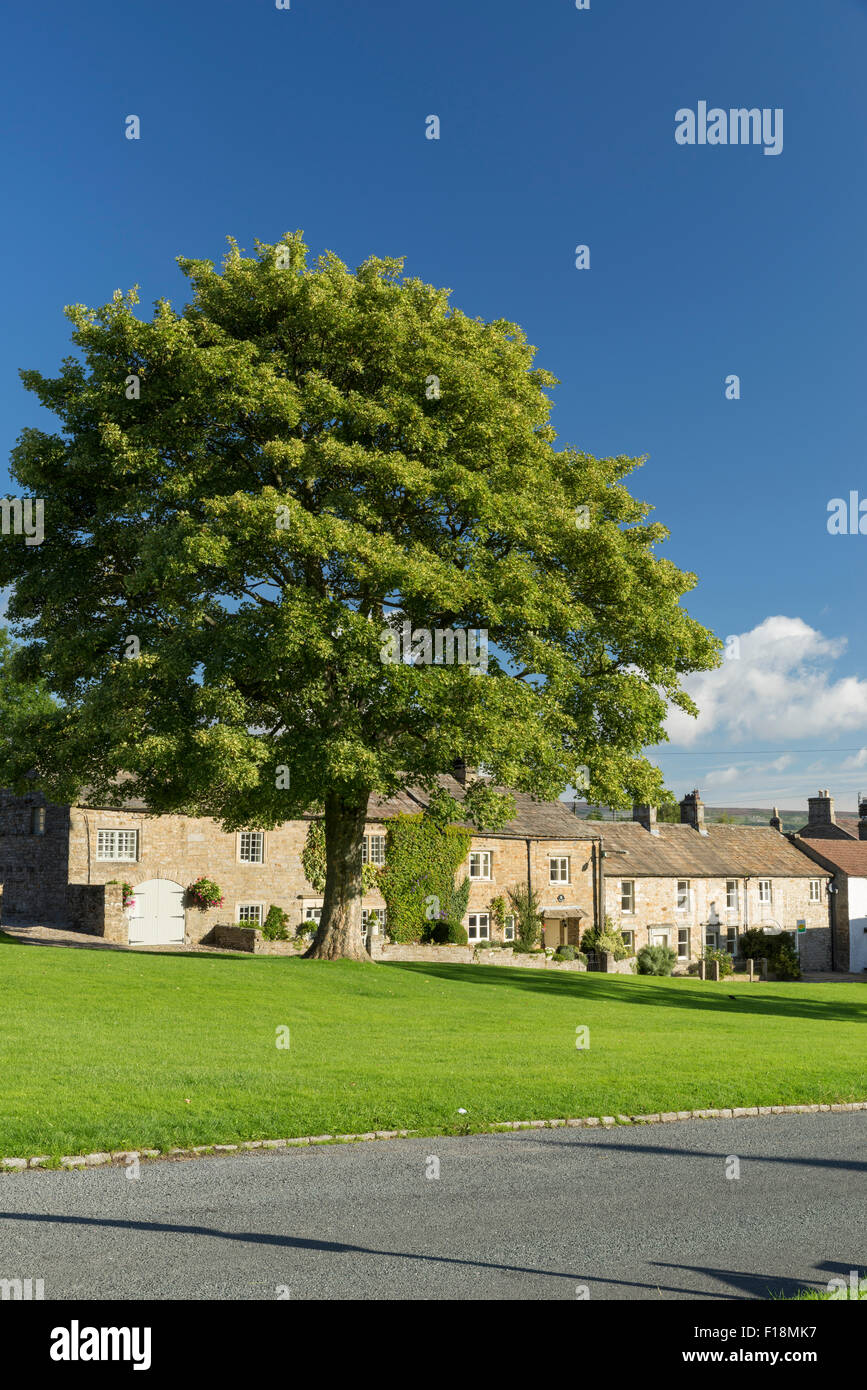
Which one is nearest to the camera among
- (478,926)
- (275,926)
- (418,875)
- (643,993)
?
(643,993)

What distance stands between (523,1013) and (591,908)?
2851 centimetres

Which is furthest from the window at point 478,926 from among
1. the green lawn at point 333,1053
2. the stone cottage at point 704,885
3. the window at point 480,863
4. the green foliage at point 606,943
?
the green lawn at point 333,1053

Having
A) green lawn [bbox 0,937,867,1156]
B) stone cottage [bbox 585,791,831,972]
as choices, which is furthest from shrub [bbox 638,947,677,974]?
green lawn [bbox 0,937,867,1156]

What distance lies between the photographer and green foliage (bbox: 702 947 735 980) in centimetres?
5328

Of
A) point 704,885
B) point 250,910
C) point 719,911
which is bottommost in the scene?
point 719,911

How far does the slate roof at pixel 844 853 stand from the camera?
214 feet

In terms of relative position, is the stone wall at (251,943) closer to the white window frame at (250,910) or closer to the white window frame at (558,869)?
the white window frame at (250,910)

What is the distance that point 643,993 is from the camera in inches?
1362

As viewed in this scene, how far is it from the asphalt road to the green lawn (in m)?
1.06

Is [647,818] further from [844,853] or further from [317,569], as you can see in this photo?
[317,569]

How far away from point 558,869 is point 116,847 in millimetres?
21742

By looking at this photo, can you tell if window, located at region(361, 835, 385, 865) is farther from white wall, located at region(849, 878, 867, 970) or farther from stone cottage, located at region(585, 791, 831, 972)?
white wall, located at region(849, 878, 867, 970)

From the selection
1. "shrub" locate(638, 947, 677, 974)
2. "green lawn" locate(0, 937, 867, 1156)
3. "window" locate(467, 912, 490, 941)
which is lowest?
"shrub" locate(638, 947, 677, 974)

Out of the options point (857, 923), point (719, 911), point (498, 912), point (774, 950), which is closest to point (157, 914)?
point (498, 912)
